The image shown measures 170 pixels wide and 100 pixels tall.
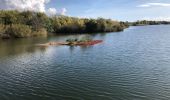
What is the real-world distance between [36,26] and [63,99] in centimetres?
10925

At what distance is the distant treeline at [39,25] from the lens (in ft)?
383

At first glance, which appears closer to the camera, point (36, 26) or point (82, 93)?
point (82, 93)

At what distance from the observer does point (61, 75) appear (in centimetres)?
3512

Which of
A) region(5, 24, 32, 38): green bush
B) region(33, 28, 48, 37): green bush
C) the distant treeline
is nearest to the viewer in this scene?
region(5, 24, 32, 38): green bush

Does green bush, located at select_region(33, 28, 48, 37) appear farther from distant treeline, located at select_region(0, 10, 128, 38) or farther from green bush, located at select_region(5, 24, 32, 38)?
green bush, located at select_region(5, 24, 32, 38)

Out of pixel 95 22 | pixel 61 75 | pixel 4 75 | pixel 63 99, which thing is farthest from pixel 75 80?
pixel 95 22

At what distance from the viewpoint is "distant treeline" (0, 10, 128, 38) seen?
383ft

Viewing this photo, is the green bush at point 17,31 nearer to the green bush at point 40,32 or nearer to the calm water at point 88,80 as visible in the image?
the green bush at point 40,32

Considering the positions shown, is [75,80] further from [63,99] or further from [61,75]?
[63,99]

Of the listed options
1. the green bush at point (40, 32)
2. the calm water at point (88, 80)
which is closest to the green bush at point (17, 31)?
the green bush at point (40, 32)

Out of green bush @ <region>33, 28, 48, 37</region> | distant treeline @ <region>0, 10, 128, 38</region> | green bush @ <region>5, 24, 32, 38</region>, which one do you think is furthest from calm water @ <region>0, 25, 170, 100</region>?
green bush @ <region>33, 28, 48, 37</region>

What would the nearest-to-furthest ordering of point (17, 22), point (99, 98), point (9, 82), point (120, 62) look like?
point (99, 98) < point (9, 82) < point (120, 62) < point (17, 22)

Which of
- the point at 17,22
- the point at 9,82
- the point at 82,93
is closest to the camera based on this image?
the point at 82,93

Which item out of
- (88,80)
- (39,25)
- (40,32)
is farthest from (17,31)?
(88,80)
